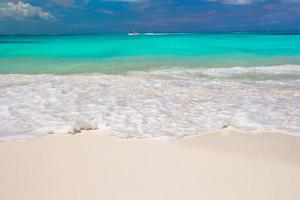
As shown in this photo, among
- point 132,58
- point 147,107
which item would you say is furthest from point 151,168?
point 132,58

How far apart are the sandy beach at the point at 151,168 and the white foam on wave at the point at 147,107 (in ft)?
1.44

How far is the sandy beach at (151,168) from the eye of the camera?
294 cm

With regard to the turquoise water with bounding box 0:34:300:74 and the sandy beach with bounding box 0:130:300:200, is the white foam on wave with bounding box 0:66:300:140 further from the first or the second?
the turquoise water with bounding box 0:34:300:74

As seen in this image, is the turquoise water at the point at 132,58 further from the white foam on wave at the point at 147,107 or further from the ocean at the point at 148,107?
the white foam on wave at the point at 147,107

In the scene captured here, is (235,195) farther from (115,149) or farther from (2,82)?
(2,82)

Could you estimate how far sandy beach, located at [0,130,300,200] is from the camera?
9.64 feet

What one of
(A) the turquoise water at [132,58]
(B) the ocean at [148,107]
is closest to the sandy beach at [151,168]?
(B) the ocean at [148,107]

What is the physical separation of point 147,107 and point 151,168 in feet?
8.36

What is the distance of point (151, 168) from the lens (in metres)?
3.39

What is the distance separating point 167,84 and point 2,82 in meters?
4.34

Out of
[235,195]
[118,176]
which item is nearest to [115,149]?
[118,176]

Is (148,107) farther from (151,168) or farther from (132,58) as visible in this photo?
(132,58)

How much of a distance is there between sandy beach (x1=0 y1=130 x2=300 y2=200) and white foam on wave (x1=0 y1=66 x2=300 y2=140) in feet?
1.44

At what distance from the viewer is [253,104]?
6203mm
